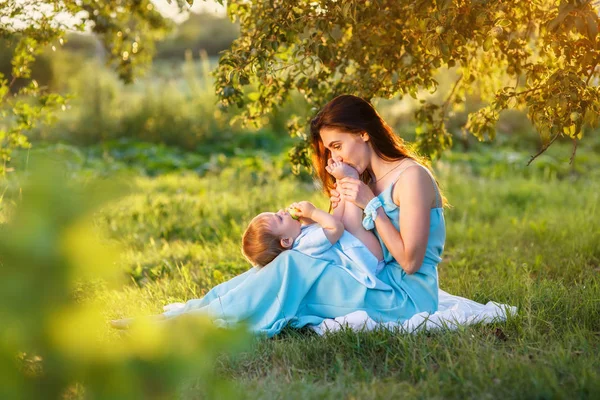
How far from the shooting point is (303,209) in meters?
3.35

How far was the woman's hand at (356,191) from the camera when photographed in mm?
3227

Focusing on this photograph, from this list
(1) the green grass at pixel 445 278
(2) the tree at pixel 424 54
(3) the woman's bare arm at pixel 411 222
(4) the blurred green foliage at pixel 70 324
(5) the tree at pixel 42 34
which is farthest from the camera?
(5) the tree at pixel 42 34

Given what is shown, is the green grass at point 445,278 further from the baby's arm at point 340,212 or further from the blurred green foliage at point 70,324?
the baby's arm at point 340,212

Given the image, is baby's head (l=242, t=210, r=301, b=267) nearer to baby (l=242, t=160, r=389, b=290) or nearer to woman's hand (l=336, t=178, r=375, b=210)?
A: baby (l=242, t=160, r=389, b=290)

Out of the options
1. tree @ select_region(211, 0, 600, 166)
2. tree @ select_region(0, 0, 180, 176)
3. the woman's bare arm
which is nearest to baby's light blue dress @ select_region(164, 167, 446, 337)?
the woman's bare arm

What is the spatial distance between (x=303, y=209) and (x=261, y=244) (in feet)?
0.90

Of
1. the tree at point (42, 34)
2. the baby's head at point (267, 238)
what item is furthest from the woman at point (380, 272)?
the tree at point (42, 34)

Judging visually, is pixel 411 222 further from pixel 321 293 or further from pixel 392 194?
pixel 321 293

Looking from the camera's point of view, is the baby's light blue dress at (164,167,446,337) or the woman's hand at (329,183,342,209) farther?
the woman's hand at (329,183,342,209)

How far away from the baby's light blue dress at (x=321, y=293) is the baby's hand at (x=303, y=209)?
0.21 m

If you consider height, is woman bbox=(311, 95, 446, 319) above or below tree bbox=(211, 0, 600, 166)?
below

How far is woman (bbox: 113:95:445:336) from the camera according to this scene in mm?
3141

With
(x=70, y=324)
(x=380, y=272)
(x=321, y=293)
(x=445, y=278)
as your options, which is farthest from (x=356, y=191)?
(x=70, y=324)

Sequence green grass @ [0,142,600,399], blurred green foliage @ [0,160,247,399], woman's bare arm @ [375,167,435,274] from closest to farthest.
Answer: blurred green foliage @ [0,160,247,399] → green grass @ [0,142,600,399] → woman's bare arm @ [375,167,435,274]
